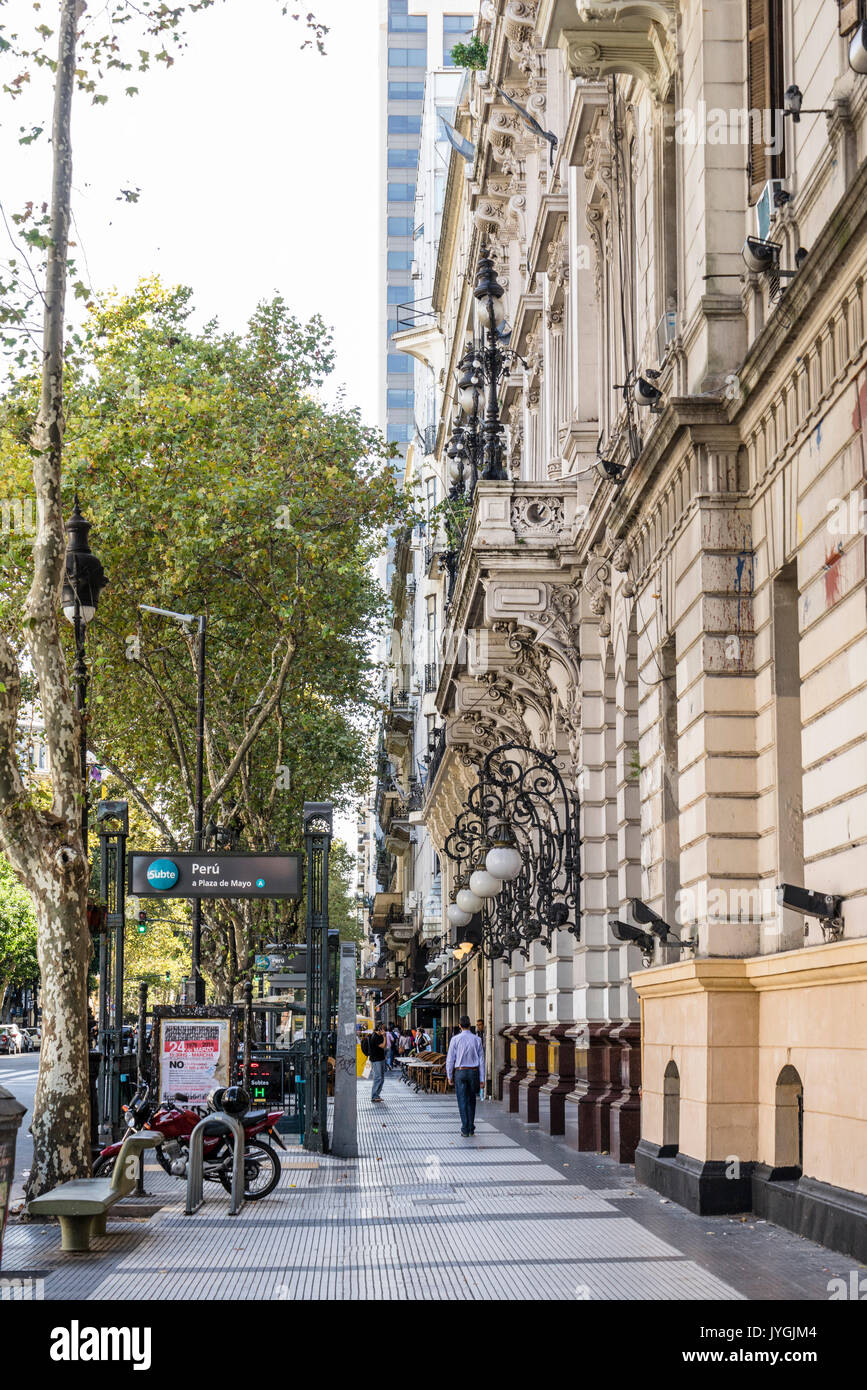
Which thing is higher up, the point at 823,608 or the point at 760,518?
the point at 760,518

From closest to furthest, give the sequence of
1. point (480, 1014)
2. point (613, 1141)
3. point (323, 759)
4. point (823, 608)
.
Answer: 1. point (823, 608)
2. point (613, 1141)
3. point (480, 1014)
4. point (323, 759)

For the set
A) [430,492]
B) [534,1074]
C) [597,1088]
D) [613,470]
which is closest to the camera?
[613,470]

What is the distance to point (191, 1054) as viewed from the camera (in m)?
21.5

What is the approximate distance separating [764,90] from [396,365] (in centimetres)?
10987

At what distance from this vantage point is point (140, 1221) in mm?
14289

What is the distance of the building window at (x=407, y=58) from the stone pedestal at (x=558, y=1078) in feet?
364

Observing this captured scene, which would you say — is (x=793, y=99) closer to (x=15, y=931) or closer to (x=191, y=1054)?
(x=191, y=1054)

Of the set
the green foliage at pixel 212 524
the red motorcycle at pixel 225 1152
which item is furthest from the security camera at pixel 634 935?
the green foliage at pixel 212 524

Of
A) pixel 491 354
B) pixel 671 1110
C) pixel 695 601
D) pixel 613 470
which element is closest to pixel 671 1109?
pixel 671 1110

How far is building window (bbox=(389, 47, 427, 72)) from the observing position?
12400 cm

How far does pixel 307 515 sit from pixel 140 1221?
20.0 meters

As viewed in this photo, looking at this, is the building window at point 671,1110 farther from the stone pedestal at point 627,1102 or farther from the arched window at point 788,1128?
the stone pedestal at point 627,1102

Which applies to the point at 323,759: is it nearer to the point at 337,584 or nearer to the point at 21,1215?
the point at 337,584
